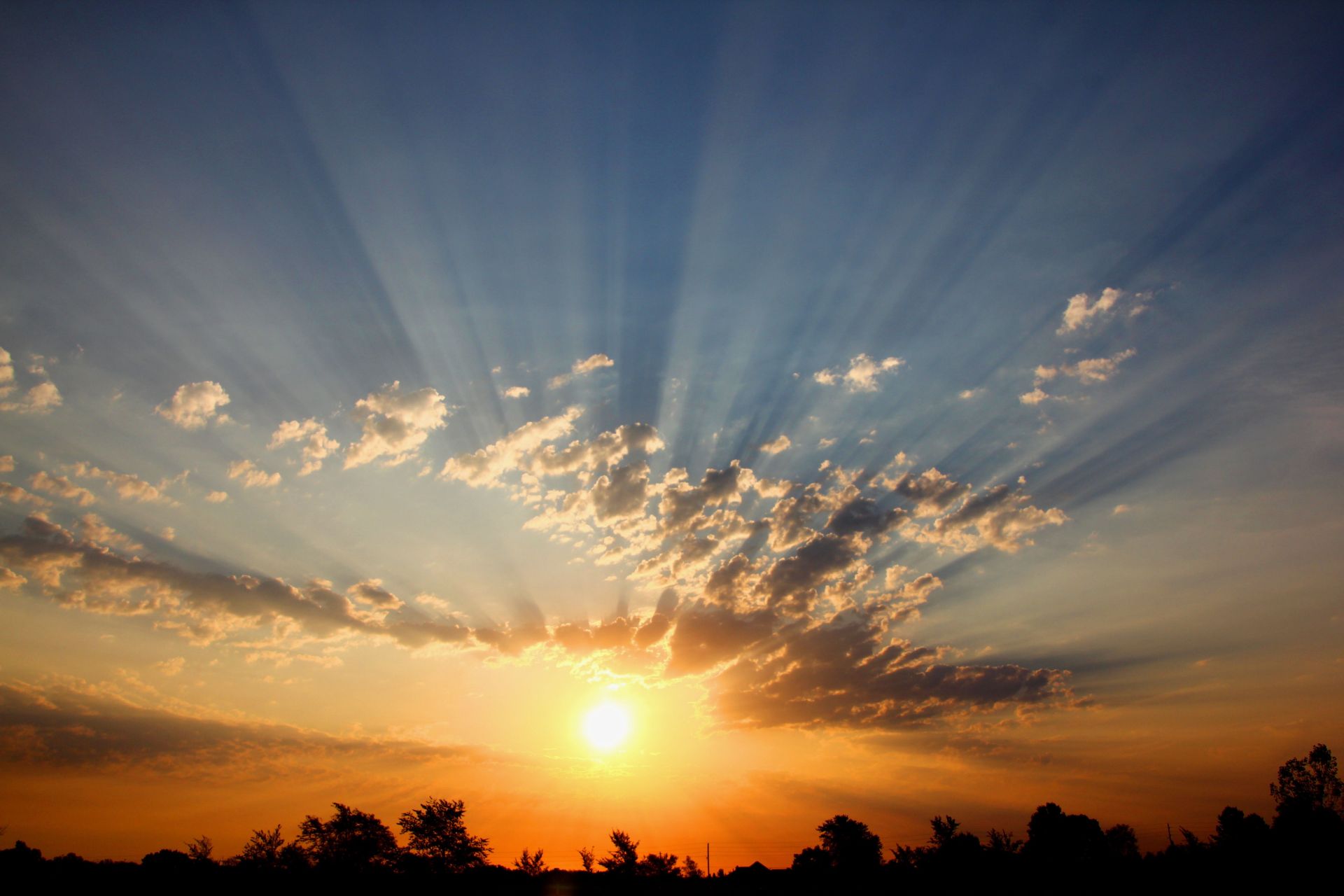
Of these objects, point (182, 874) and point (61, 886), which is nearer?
point (61, 886)

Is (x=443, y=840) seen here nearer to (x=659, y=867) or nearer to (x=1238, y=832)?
(x=659, y=867)

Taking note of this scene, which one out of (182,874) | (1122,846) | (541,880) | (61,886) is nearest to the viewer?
(61,886)

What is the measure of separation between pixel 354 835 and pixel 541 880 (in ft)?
116

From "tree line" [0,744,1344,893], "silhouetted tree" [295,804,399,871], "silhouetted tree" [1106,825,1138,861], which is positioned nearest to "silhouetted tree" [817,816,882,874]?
"tree line" [0,744,1344,893]

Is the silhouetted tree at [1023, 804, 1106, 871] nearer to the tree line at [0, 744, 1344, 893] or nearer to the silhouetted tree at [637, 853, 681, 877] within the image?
the tree line at [0, 744, 1344, 893]

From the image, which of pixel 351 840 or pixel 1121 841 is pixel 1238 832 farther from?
pixel 351 840

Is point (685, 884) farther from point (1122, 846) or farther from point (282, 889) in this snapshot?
point (1122, 846)

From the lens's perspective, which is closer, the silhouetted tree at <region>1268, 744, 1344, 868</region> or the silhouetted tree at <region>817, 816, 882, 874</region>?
the silhouetted tree at <region>1268, 744, 1344, 868</region>

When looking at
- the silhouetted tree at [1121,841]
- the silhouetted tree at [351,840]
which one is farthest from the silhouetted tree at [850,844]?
the silhouetted tree at [351,840]

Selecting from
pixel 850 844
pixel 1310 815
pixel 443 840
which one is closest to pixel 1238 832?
pixel 1310 815

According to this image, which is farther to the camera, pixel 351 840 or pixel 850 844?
pixel 850 844

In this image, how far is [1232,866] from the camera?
242 feet

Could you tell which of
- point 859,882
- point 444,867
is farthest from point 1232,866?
point 444,867

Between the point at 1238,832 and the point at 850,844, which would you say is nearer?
the point at 1238,832
